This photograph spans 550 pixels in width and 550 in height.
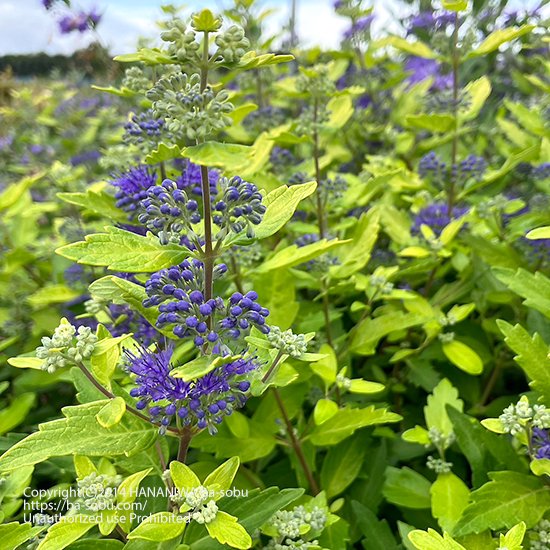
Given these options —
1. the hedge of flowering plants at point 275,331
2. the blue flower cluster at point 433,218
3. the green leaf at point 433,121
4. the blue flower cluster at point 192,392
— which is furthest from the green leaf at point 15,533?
the green leaf at point 433,121

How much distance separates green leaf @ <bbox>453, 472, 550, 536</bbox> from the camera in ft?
3.69

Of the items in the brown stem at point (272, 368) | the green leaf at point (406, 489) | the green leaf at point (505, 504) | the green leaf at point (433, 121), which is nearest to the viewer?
the brown stem at point (272, 368)

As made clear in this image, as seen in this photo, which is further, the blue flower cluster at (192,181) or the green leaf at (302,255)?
the blue flower cluster at (192,181)

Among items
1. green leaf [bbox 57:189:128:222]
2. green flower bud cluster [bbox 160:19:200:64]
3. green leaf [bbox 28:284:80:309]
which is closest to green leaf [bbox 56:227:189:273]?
green flower bud cluster [bbox 160:19:200:64]

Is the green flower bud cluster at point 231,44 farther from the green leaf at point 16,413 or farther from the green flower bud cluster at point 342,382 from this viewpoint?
the green leaf at point 16,413

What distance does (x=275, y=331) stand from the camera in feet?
3.33

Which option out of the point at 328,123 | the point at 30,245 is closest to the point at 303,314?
the point at 328,123

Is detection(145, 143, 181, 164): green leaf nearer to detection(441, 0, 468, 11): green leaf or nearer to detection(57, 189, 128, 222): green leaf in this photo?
detection(57, 189, 128, 222): green leaf

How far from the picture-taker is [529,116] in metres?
2.00

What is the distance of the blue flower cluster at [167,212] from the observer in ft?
2.94

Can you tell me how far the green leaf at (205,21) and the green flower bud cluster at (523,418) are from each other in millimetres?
848

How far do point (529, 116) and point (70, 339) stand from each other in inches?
68.4

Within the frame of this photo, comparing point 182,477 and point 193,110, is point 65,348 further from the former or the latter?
point 193,110

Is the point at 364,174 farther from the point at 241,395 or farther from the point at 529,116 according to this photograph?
the point at 241,395
